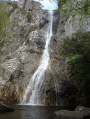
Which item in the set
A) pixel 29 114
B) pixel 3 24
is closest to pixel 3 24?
pixel 3 24

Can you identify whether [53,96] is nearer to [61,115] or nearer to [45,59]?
[45,59]

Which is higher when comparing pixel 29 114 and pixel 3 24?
pixel 3 24

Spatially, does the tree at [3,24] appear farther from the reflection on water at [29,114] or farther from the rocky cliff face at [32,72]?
the reflection on water at [29,114]

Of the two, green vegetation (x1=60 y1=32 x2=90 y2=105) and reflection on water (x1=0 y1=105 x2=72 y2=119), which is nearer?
reflection on water (x1=0 y1=105 x2=72 y2=119)

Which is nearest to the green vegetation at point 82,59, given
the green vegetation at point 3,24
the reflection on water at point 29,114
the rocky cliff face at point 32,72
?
the rocky cliff face at point 32,72

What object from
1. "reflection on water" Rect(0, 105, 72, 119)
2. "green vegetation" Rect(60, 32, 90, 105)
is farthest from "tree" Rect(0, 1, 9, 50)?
"reflection on water" Rect(0, 105, 72, 119)

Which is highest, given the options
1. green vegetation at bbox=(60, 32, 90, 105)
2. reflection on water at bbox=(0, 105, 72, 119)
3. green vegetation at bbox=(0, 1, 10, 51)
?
green vegetation at bbox=(0, 1, 10, 51)

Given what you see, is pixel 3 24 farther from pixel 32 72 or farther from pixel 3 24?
pixel 32 72

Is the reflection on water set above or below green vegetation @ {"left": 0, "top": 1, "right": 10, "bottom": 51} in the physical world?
below

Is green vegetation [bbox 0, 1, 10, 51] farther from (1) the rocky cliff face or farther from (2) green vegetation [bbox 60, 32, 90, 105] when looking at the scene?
(2) green vegetation [bbox 60, 32, 90, 105]

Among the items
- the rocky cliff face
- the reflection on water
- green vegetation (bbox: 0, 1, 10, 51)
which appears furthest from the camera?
the rocky cliff face

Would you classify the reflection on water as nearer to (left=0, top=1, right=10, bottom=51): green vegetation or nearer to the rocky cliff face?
(left=0, top=1, right=10, bottom=51): green vegetation

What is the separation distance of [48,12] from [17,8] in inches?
450

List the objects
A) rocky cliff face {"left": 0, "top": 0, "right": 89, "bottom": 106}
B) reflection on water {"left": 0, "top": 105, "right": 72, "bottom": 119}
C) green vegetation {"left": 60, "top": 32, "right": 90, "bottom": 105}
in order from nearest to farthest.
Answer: reflection on water {"left": 0, "top": 105, "right": 72, "bottom": 119} < green vegetation {"left": 60, "top": 32, "right": 90, "bottom": 105} < rocky cliff face {"left": 0, "top": 0, "right": 89, "bottom": 106}
